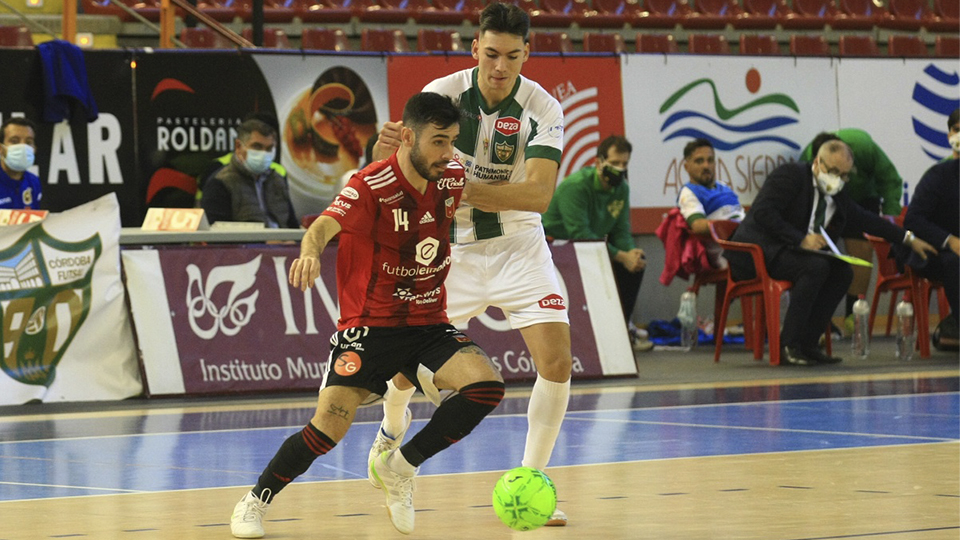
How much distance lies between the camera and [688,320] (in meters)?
12.7

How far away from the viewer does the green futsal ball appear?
4449mm

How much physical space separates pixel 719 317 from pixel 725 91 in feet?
9.34

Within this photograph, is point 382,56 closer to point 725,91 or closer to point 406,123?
point 725,91

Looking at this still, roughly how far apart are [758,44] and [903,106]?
10.7 feet

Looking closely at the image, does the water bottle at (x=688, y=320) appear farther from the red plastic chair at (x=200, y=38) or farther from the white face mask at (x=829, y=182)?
the red plastic chair at (x=200, y=38)

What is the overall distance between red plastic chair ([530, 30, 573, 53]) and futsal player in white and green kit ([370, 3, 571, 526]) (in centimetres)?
1075

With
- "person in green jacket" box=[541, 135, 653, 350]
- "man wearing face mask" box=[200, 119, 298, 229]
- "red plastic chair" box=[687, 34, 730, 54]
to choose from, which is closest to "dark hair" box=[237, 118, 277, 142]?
"man wearing face mask" box=[200, 119, 298, 229]

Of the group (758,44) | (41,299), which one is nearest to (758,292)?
(41,299)

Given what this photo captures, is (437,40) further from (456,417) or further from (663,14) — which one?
(456,417)

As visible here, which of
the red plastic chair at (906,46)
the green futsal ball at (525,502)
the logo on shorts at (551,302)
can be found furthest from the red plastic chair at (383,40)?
the green futsal ball at (525,502)

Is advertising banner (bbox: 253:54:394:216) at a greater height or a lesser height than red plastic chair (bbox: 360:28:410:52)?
lesser

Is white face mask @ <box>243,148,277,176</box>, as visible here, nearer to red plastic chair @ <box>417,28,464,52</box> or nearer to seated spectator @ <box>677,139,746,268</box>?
seated spectator @ <box>677,139,746,268</box>

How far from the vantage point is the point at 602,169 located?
38.3ft

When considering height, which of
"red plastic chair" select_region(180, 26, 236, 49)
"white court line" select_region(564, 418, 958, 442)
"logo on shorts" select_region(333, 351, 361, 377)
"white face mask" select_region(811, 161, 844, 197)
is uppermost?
"red plastic chair" select_region(180, 26, 236, 49)
